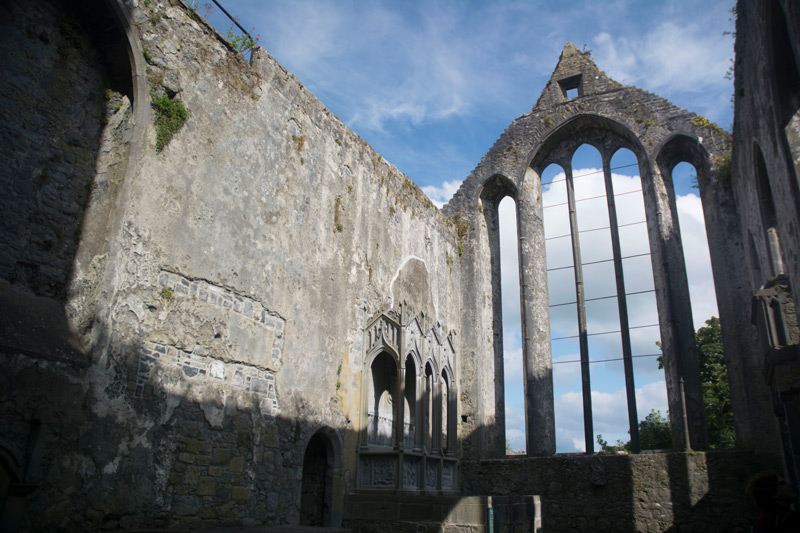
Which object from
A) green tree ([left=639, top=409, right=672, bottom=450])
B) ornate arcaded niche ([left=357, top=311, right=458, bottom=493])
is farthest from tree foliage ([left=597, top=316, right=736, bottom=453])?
ornate arcaded niche ([left=357, top=311, right=458, bottom=493])

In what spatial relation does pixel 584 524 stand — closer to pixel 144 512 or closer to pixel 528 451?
pixel 528 451

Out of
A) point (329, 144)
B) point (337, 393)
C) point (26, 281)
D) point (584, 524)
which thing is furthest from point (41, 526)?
point (584, 524)

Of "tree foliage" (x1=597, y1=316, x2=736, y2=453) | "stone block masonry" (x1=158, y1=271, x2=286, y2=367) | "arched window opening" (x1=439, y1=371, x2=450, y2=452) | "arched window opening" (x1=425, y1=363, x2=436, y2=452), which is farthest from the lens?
"tree foliage" (x1=597, y1=316, x2=736, y2=453)

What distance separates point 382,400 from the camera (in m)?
10.7

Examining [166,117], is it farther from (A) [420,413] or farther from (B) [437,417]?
(B) [437,417]

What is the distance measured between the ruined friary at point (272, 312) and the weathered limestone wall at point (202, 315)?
2 cm

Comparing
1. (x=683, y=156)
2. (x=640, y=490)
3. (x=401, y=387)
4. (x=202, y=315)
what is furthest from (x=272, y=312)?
(x=683, y=156)

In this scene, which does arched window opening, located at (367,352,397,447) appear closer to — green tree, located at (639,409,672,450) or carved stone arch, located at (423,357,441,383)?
carved stone arch, located at (423,357,441,383)

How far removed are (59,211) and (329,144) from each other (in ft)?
15.5

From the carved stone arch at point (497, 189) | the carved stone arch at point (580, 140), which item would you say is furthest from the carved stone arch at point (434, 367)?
the carved stone arch at point (580, 140)

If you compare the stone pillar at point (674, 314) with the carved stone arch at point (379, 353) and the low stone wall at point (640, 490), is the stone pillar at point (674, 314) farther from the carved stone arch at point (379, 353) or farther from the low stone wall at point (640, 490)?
the carved stone arch at point (379, 353)

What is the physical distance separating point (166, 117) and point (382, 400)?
235 inches

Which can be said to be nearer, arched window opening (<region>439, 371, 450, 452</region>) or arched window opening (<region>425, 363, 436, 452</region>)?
arched window opening (<region>425, 363, 436, 452</region>)

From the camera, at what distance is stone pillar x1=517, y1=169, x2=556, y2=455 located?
43.6 ft
